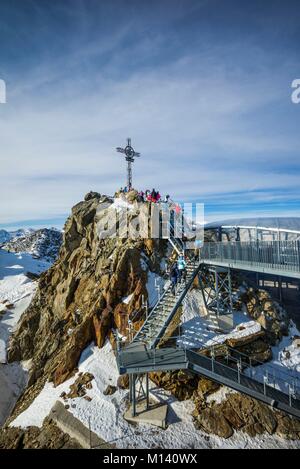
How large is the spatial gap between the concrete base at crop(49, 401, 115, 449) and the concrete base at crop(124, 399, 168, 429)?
1.77 m

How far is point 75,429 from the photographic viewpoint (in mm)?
14453

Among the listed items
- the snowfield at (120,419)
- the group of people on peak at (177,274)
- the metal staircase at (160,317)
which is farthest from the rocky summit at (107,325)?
the group of people on peak at (177,274)

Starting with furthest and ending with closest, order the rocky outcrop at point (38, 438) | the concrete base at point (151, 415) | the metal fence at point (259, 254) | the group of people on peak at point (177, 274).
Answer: the group of people on peak at point (177, 274)
the concrete base at point (151, 415)
the rocky outcrop at point (38, 438)
the metal fence at point (259, 254)

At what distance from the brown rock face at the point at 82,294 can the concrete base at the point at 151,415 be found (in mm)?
5473

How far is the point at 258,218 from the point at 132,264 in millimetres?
13050

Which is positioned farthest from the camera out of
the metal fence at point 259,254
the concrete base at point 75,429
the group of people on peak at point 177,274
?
the group of people on peak at point 177,274

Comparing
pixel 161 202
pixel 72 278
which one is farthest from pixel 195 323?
pixel 72 278

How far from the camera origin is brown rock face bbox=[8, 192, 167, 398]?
20.4m

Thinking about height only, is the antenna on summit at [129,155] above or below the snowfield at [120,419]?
above

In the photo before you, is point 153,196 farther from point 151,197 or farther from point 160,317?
point 160,317

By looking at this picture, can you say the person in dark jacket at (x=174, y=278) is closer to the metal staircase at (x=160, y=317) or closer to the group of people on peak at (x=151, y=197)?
the metal staircase at (x=160, y=317)

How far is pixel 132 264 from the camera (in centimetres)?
2236

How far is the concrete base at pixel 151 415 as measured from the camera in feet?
47.2
